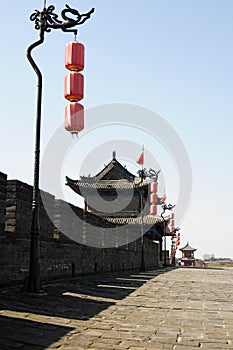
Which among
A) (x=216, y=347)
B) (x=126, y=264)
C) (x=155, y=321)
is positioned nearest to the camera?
(x=216, y=347)

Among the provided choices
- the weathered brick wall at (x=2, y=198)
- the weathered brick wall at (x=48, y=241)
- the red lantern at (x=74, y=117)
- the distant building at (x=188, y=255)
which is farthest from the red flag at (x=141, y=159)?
the distant building at (x=188, y=255)

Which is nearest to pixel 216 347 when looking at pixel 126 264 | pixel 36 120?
pixel 36 120

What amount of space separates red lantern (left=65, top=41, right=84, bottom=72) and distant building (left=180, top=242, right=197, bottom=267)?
6760 cm

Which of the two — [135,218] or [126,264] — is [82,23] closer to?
[126,264]

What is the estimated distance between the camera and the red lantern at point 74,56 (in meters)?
9.32

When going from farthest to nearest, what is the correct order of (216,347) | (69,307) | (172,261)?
(172,261) → (69,307) → (216,347)

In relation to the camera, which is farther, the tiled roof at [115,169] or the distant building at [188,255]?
the distant building at [188,255]

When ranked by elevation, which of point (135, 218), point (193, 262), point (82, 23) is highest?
point (82, 23)

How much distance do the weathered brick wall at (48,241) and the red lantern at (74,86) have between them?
198cm

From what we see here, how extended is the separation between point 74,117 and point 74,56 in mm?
1211

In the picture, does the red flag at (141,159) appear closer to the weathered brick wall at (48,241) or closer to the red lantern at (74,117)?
the weathered brick wall at (48,241)

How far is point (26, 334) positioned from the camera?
15.0 feet

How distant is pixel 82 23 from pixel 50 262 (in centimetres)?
524

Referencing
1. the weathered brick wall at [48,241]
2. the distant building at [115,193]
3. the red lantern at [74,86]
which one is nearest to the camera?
the weathered brick wall at [48,241]
